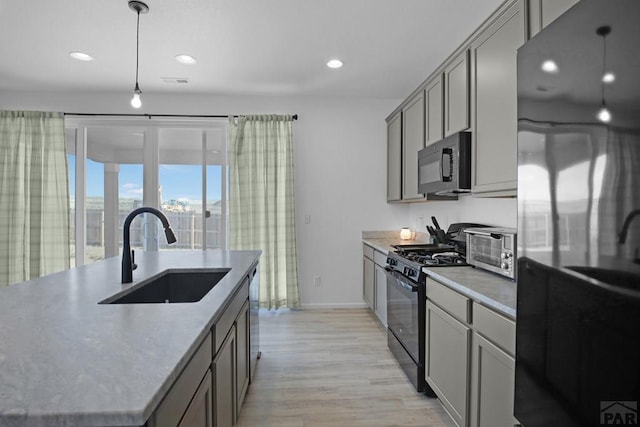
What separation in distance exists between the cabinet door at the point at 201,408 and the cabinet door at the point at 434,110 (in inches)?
91.6

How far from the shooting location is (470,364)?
1.66m

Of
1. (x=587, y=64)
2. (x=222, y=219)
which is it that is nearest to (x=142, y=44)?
(x=222, y=219)

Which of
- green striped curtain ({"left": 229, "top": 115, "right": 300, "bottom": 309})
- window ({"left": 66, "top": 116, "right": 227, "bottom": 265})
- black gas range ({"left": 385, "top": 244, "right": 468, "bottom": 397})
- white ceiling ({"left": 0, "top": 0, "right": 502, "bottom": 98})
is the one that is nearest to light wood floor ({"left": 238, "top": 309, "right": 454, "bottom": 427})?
black gas range ({"left": 385, "top": 244, "right": 468, "bottom": 397})

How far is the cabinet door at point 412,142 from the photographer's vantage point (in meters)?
3.11

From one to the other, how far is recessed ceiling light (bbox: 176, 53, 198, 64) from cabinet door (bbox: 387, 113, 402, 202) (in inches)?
86.5

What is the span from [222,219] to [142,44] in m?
2.06

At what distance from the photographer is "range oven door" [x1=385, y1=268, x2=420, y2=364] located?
228 centimetres

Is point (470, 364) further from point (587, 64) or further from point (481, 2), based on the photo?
point (481, 2)

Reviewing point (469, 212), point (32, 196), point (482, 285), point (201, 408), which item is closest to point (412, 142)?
point (469, 212)

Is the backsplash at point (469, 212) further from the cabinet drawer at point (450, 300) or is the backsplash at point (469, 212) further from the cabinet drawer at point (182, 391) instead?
the cabinet drawer at point (182, 391)

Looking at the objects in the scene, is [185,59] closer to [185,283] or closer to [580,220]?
[185,283]

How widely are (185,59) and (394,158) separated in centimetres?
243

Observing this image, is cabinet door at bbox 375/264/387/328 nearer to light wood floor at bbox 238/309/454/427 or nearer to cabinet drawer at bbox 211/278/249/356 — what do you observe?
light wood floor at bbox 238/309/454/427

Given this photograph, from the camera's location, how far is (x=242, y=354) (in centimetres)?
195
